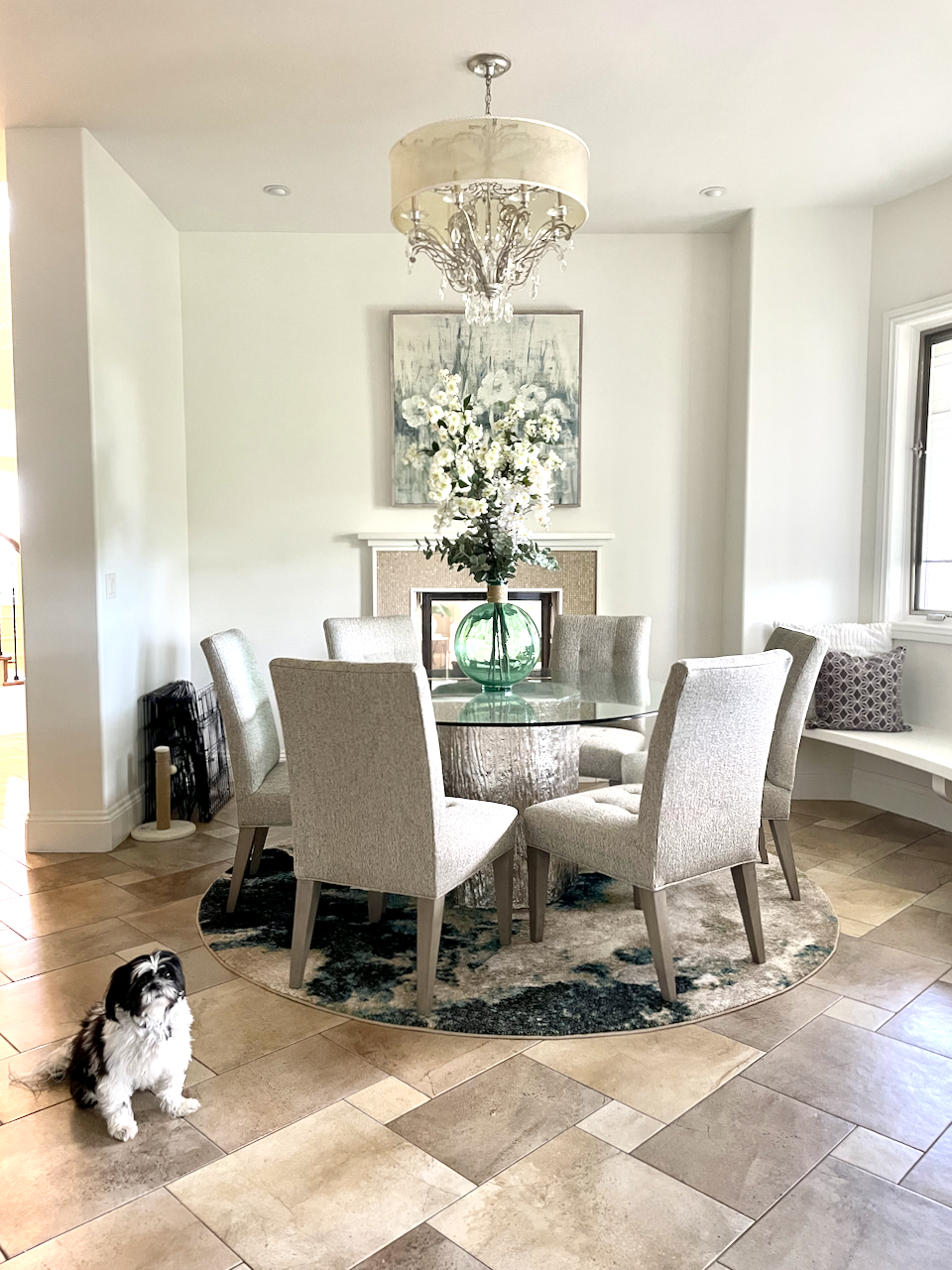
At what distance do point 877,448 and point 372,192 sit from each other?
2.65 m

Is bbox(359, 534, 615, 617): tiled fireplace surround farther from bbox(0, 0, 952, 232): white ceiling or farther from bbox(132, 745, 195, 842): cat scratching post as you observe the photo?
bbox(0, 0, 952, 232): white ceiling

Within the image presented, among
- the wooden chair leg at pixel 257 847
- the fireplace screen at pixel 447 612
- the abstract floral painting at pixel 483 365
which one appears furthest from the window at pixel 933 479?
the wooden chair leg at pixel 257 847

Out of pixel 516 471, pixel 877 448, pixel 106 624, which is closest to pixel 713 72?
pixel 516 471

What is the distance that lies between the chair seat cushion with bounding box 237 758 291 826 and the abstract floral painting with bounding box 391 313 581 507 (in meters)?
2.21

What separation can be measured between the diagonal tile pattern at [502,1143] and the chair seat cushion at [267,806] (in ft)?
1.50

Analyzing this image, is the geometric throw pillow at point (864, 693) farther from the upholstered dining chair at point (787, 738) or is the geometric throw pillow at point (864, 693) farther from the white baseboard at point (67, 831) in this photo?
the white baseboard at point (67, 831)

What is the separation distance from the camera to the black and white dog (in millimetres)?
1965

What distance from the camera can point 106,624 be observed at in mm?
3893

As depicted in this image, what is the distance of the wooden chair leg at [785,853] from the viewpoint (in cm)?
328

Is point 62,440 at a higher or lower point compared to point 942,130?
lower

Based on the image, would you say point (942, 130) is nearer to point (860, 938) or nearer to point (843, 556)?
point (843, 556)

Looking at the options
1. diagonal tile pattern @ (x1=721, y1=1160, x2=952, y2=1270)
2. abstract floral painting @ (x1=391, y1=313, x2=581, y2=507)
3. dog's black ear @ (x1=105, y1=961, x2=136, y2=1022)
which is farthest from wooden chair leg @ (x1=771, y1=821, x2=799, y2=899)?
abstract floral painting @ (x1=391, y1=313, x2=581, y2=507)

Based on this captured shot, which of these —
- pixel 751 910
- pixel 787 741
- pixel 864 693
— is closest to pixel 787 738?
pixel 787 741

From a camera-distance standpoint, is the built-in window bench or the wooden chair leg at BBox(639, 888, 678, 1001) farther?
the built-in window bench
